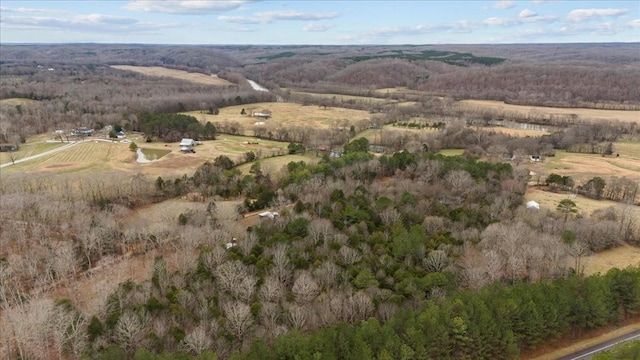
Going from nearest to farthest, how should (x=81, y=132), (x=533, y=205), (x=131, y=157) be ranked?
(x=533, y=205), (x=131, y=157), (x=81, y=132)

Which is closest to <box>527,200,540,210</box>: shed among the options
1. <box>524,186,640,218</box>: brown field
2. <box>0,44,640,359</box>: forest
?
<box>0,44,640,359</box>: forest

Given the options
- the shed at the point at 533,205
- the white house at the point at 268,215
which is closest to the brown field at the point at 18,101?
the white house at the point at 268,215

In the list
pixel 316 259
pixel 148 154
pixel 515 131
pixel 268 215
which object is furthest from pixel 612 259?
pixel 148 154

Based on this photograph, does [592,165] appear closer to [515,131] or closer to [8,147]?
[515,131]

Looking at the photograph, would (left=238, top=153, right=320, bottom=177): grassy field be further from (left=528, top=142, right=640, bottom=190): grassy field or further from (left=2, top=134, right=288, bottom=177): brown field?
(left=528, top=142, right=640, bottom=190): grassy field

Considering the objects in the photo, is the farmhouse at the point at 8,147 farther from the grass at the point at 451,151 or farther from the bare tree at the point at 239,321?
the grass at the point at 451,151

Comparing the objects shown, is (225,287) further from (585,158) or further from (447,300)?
(585,158)
